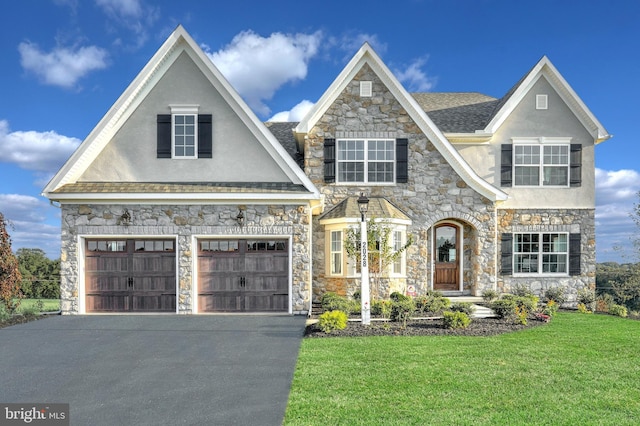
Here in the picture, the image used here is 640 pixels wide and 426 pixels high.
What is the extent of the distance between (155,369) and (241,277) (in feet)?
18.2

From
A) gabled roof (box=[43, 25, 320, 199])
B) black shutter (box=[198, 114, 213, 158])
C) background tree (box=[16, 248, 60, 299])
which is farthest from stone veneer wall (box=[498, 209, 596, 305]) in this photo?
background tree (box=[16, 248, 60, 299])

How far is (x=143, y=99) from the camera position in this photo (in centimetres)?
1313

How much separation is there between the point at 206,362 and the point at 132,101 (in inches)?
347

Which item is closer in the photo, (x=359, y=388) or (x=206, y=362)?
(x=359, y=388)

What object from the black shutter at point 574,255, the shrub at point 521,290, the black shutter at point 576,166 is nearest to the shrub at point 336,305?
the shrub at point 521,290

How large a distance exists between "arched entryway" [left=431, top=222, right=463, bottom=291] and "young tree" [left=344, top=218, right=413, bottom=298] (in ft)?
9.39

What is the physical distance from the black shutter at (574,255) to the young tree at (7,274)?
61.3 feet

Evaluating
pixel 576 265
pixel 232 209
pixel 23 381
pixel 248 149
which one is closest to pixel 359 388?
pixel 23 381

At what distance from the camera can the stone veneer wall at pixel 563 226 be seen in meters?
16.1

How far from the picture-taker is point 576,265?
16.1m

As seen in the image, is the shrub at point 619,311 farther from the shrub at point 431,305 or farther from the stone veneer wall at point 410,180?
the shrub at point 431,305

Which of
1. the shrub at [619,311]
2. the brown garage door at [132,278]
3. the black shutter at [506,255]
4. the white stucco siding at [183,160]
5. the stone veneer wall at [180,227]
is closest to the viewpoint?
the stone veneer wall at [180,227]

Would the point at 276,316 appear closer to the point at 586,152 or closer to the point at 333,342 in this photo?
the point at 333,342

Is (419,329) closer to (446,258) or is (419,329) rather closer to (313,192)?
(313,192)
